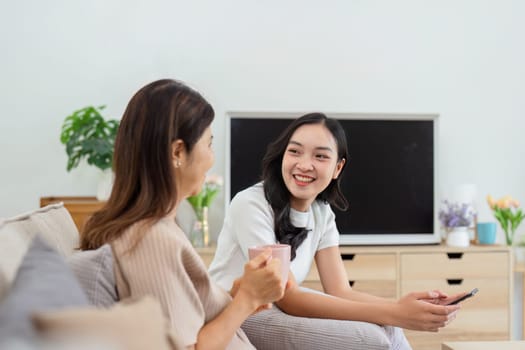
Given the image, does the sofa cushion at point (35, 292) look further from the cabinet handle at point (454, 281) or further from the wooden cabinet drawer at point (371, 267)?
the cabinet handle at point (454, 281)

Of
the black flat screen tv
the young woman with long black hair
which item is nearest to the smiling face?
the young woman with long black hair

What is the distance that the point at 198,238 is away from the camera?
128 inches

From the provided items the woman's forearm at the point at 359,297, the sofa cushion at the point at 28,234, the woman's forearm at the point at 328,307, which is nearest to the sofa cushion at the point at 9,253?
the sofa cushion at the point at 28,234

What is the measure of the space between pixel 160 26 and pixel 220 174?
0.92 metres

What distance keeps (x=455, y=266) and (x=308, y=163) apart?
1704 millimetres

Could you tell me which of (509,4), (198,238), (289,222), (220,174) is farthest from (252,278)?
(509,4)

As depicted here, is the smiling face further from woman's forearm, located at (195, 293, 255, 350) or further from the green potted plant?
the green potted plant

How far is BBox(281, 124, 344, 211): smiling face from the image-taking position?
196 cm

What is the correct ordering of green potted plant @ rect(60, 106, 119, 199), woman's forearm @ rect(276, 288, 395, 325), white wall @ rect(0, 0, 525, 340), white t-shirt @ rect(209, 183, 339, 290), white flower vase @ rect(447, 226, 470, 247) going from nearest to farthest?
woman's forearm @ rect(276, 288, 395, 325) → white t-shirt @ rect(209, 183, 339, 290) → green potted plant @ rect(60, 106, 119, 199) → white flower vase @ rect(447, 226, 470, 247) → white wall @ rect(0, 0, 525, 340)

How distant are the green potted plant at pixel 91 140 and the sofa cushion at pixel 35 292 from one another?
227cm

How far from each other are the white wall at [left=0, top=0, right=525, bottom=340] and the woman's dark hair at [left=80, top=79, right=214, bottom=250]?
233cm

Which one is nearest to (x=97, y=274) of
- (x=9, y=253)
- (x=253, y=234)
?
(x=9, y=253)

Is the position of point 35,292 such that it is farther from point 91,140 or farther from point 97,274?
point 91,140

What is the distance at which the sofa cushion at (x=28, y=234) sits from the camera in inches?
40.6
